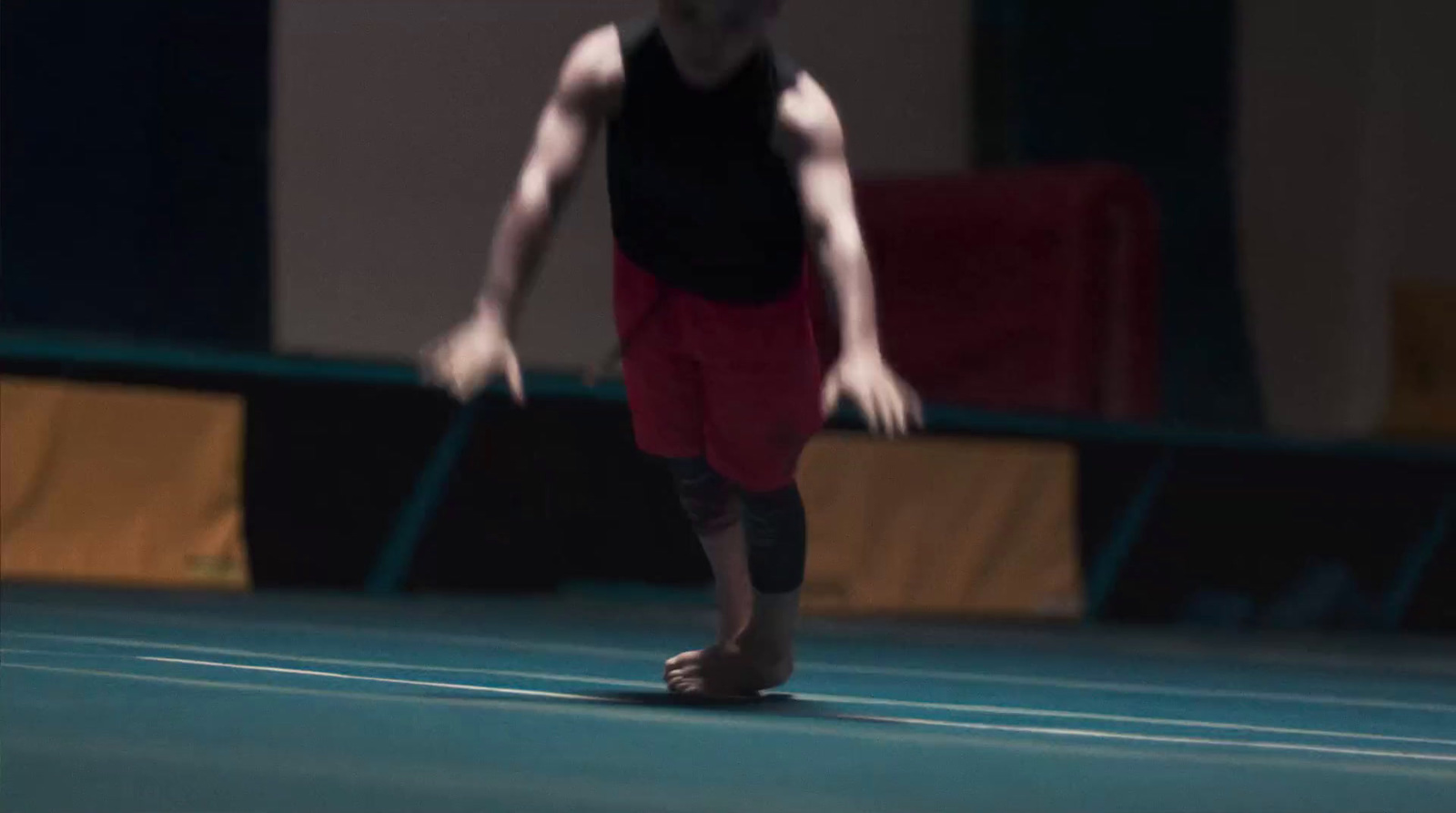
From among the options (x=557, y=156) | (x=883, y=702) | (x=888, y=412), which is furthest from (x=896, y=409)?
(x=883, y=702)

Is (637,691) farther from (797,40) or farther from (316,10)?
(797,40)

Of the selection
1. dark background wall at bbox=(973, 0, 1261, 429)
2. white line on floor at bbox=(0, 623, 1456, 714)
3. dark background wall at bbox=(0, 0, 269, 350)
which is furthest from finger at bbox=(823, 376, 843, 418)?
dark background wall at bbox=(973, 0, 1261, 429)

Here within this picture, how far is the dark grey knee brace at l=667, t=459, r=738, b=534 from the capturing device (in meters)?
2.81

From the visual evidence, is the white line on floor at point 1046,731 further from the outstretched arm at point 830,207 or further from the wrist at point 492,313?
the wrist at point 492,313

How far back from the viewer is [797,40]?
8.25 m

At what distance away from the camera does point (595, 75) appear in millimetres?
2627

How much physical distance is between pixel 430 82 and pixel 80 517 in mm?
2023

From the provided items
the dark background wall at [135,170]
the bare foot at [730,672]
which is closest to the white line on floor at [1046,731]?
the bare foot at [730,672]

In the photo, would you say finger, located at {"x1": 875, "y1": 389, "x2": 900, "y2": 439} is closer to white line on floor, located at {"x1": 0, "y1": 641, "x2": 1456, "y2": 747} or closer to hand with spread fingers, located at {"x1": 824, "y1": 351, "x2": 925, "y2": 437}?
hand with spread fingers, located at {"x1": 824, "y1": 351, "x2": 925, "y2": 437}

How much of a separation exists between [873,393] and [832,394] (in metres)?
0.06

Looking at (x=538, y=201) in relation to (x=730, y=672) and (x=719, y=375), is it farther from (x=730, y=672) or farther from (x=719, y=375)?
(x=730, y=672)

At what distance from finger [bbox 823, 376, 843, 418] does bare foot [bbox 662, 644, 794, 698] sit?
1.69 ft

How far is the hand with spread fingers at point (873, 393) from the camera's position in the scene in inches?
94.3

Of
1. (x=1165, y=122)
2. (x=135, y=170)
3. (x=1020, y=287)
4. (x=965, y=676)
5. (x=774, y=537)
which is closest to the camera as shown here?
(x=774, y=537)
